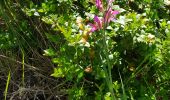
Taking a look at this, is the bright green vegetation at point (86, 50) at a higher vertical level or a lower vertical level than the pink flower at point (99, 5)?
lower

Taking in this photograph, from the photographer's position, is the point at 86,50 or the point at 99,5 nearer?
the point at 99,5

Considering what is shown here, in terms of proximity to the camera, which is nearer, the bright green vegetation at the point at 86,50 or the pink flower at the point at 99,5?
the pink flower at the point at 99,5

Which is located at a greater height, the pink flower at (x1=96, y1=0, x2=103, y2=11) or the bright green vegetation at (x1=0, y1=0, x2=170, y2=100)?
the pink flower at (x1=96, y1=0, x2=103, y2=11)

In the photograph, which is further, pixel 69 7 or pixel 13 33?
pixel 13 33

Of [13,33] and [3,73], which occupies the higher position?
[13,33]

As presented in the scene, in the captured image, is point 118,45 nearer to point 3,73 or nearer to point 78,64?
point 78,64

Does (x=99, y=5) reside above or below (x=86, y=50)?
above

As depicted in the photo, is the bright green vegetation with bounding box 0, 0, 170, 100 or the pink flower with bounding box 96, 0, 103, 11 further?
the bright green vegetation with bounding box 0, 0, 170, 100

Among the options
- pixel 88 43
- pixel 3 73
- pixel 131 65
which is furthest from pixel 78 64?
pixel 3 73
